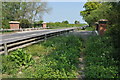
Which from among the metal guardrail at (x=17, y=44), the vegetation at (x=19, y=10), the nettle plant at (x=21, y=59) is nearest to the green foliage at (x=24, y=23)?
the vegetation at (x=19, y=10)

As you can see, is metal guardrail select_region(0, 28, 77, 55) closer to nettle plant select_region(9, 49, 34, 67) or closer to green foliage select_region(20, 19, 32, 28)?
nettle plant select_region(9, 49, 34, 67)

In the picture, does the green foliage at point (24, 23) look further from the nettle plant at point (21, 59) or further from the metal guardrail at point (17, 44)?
the nettle plant at point (21, 59)

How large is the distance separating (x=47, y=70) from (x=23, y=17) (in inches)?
1485

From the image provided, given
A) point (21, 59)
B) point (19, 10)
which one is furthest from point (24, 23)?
point (21, 59)

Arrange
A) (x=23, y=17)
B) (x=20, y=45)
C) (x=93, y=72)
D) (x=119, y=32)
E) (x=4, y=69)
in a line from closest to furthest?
(x=93, y=72), (x=4, y=69), (x=119, y=32), (x=20, y=45), (x=23, y=17)

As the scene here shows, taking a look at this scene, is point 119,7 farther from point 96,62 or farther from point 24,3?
point 24,3

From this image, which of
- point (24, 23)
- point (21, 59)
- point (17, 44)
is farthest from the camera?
point (24, 23)

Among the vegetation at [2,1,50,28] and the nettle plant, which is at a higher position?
the vegetation at [2,1,50,28]

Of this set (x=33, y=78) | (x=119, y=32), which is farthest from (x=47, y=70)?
(x=119, y=32)

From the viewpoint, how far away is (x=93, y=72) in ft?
12.5

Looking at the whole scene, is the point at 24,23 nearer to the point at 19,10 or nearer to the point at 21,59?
the point at 19,10

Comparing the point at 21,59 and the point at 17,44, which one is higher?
the point at 17,44

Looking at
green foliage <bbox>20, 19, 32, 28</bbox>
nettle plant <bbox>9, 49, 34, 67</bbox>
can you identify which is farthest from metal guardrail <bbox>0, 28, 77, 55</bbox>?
green foliage <bbox>20, 19, 32, 28</bbox>

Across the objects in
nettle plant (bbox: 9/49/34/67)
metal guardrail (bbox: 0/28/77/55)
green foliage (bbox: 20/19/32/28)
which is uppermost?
green foliage (bbox: 20/19/32/28)
